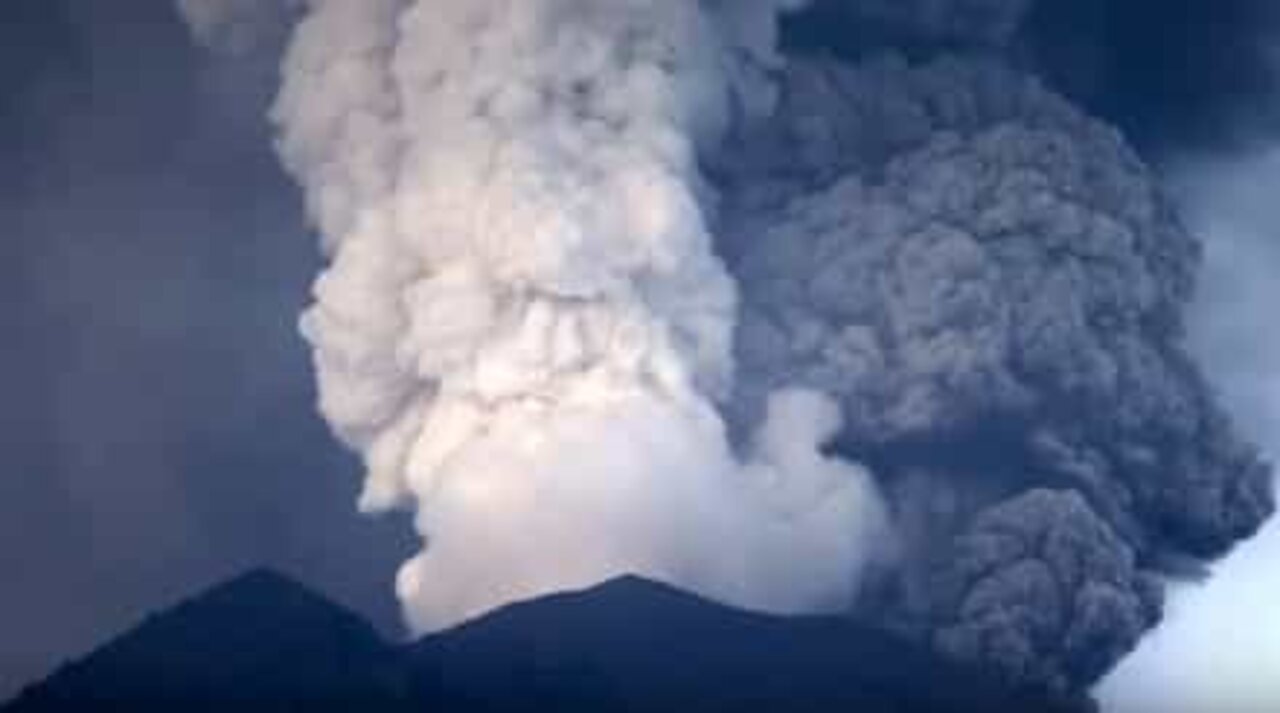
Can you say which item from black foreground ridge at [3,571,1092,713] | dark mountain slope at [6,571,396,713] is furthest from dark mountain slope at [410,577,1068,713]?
dark mountain slope at [6,571,396,713]

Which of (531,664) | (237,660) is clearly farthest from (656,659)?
(237,660)

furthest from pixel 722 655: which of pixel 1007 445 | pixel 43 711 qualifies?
pixel 43 711

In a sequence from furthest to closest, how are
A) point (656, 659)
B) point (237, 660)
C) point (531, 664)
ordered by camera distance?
point (656, 659)
point (237, 660)
point (531, 664)

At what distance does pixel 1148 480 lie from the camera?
82.2ft

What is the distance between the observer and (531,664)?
2727 cm

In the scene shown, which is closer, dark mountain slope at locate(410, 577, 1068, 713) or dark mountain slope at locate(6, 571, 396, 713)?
dark mountain slope at locate(410, 577, 1068, 713)

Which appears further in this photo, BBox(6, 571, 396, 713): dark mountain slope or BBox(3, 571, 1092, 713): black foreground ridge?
BBox(6, 571, 396, 713): dark mountain slope

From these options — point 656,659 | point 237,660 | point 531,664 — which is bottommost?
point 237,660

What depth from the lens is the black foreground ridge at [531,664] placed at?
2595cm

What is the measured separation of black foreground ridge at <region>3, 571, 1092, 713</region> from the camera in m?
26.0

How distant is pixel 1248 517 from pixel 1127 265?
4.41m

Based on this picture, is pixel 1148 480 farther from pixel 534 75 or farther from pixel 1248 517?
pixel 534 75

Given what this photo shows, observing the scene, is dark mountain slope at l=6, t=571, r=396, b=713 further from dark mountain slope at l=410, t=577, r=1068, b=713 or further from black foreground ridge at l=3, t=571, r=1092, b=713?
dark mountain slope at l=410, t=577, r=1068, b=713

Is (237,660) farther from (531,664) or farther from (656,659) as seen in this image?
(656,659)
